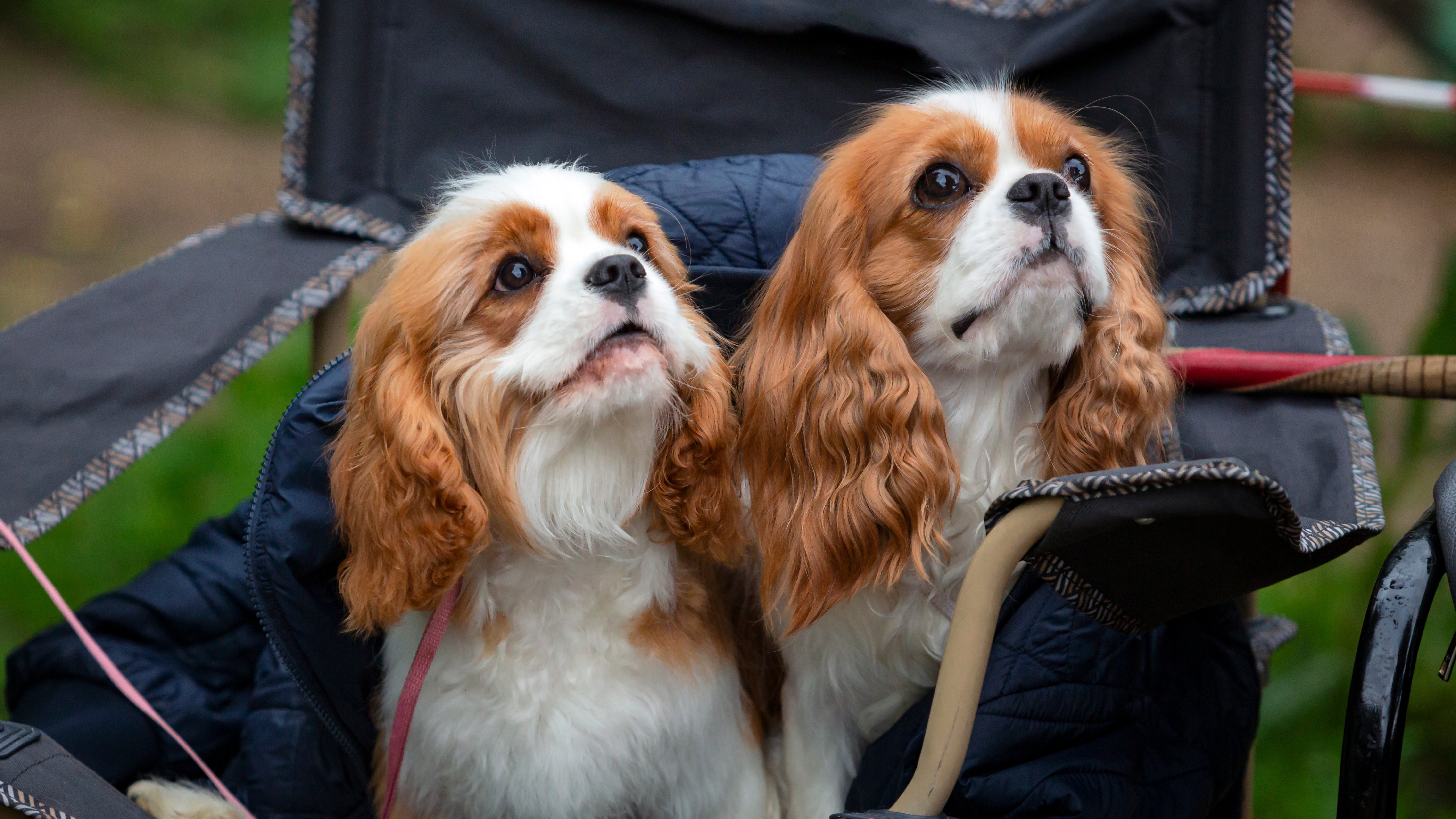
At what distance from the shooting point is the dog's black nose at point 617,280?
5.10 ft

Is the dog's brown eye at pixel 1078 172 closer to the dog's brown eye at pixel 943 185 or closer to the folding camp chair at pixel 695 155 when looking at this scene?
the dog's brown eye at pixel 943 185

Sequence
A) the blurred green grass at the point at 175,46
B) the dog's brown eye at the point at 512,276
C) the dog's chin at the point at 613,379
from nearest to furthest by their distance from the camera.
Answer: the dog's chin at the point at 613,379 < the dog's brown eye at the point at 512,276 < the blurred green grass at the point at 175,46

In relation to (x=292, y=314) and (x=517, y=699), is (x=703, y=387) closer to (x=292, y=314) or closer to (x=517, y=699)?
(x=517, y=699)

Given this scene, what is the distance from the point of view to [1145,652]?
Answer: 64.4 inches

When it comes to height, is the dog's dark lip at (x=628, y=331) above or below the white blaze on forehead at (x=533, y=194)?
below

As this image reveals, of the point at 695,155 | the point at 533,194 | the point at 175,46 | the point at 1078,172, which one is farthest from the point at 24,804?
the point at 175,46

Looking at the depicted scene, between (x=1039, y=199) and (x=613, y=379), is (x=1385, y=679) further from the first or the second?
(x=613, y=379)

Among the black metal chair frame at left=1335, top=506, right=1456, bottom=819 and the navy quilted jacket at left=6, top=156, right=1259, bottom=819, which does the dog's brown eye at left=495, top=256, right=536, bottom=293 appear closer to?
the navy quilted jacket at left=6, top=156, right=1259, bottom=819

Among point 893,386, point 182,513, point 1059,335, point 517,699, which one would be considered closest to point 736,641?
point 517,699

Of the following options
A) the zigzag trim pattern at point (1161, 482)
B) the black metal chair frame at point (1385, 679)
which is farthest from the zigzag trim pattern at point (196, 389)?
the black metal chair frame at point (1385, 679)

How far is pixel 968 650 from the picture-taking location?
50.7 inches

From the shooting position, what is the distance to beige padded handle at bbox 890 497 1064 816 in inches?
50.3

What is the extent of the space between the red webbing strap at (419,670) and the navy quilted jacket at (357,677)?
0.16 meters

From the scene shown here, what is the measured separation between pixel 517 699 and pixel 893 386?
0.67 m
